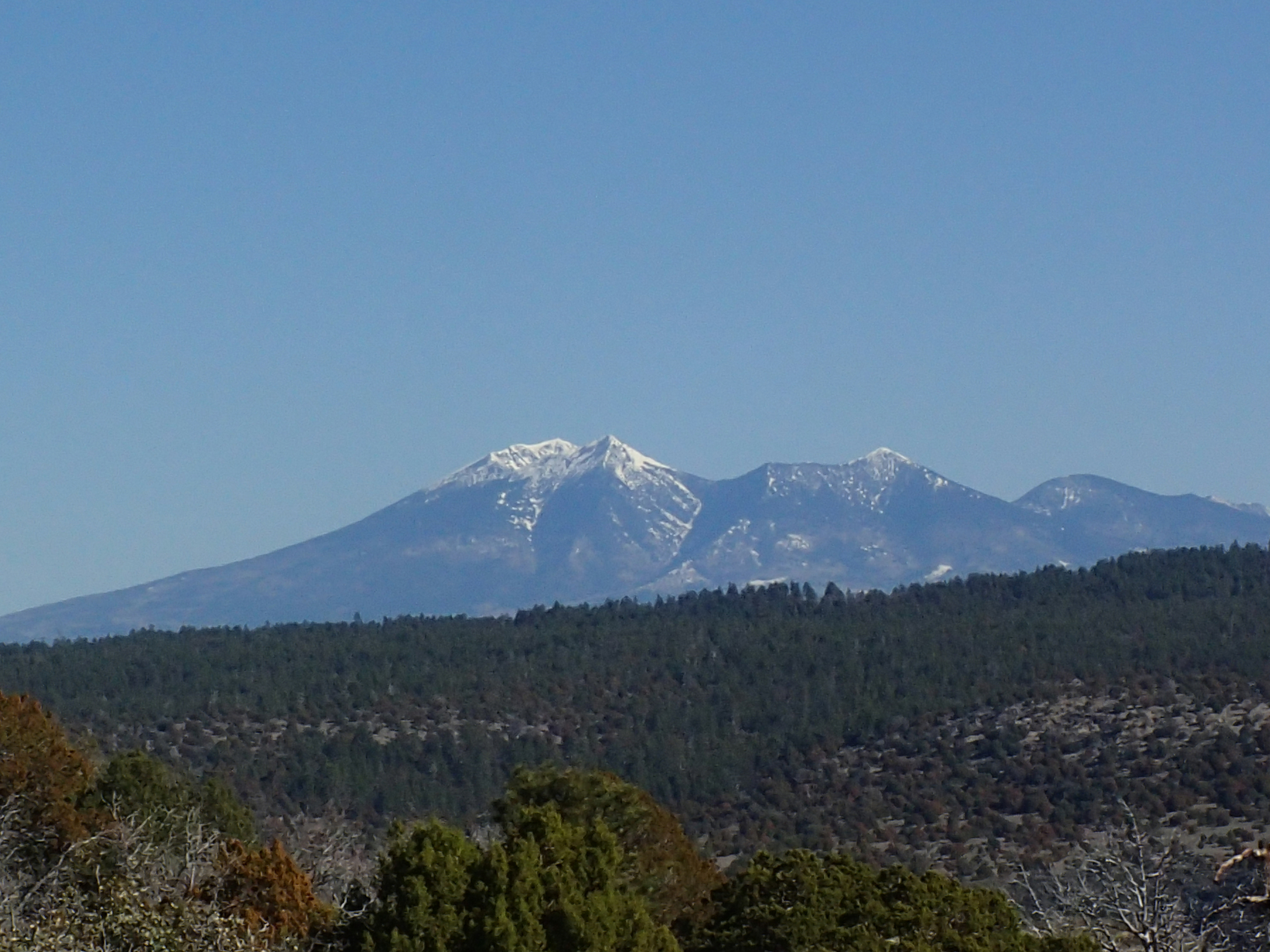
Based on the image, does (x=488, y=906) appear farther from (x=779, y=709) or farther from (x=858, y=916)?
(x=779, y=709)

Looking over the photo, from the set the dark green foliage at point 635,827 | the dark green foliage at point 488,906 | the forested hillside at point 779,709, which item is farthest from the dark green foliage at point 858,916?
the forested hillside at point 779,709

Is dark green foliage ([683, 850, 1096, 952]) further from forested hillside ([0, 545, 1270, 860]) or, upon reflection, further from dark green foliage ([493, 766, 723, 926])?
forested hillside ([0, 545, 1270, 860])

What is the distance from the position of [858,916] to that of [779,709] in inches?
2211

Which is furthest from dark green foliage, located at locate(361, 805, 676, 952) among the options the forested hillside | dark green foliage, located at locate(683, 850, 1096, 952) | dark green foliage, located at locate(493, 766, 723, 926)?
the forested hillside

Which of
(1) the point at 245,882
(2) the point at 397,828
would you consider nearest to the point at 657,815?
(1) the point at 245,882

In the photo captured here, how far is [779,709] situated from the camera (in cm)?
7906

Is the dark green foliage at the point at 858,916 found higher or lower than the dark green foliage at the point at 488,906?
lower

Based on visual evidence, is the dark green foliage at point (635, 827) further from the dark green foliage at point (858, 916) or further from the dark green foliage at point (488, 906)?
the dark green foliage at point (488, 906)

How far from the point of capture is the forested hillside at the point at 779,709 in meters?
61.2

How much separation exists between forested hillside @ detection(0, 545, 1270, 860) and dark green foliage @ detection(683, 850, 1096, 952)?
31.0 metres

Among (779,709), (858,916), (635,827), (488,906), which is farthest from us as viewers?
(779,709)

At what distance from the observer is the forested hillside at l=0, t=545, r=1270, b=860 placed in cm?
6122

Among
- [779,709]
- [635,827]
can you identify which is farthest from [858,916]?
[779,709]

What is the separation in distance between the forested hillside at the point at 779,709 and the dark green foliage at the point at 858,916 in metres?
31.0
